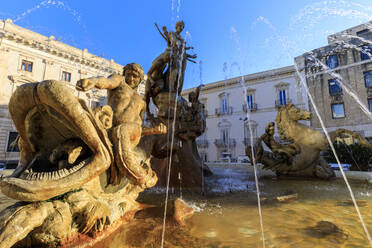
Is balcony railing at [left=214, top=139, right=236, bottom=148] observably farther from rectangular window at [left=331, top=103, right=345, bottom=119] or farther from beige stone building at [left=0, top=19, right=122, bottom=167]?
beige stone building at [left=0, top=19, right=122, bottom=167]

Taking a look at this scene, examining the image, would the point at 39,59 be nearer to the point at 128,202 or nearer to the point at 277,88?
the point at 128,202

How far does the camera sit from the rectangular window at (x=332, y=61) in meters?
17.3

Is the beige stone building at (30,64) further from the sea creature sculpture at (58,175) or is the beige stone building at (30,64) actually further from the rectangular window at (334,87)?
the rectangular window at (334,87)

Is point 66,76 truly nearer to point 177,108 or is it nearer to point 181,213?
point 177,108

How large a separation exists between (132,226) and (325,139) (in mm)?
4516

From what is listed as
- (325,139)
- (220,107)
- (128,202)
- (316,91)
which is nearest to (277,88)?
(316,91)

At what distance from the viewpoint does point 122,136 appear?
5.75 feet

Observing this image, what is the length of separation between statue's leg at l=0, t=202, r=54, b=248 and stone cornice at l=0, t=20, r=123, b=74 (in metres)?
22.2

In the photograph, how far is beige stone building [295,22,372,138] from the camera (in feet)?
52.3

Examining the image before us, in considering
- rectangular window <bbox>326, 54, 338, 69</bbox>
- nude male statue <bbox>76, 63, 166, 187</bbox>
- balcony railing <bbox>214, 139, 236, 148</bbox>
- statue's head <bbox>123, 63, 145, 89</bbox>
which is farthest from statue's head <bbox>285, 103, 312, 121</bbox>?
balcony railing <bbox>214, 139, 236, 148</bbox>

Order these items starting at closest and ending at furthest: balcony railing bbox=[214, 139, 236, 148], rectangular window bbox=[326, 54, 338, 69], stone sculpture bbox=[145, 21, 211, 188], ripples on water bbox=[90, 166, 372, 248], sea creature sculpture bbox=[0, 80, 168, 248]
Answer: sea creature sculpture bbox=[0, 80, 168, 248], ripples on water bbox=[90, 166, 372, 248], stone sculpture bbox=[145, 21, 211, 188], rectangular window bbox=[326, 54, 338, 69], balcony railing bbox=[214, 139, 236, 148]

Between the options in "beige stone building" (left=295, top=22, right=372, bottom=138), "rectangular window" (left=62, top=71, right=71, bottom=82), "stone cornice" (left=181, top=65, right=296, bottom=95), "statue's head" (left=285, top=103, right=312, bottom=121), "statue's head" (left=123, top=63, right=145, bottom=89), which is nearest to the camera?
"statue's head" (left=123, top=63, right=145, bottom=89)

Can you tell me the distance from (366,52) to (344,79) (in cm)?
250

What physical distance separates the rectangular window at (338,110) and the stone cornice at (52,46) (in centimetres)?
2298
